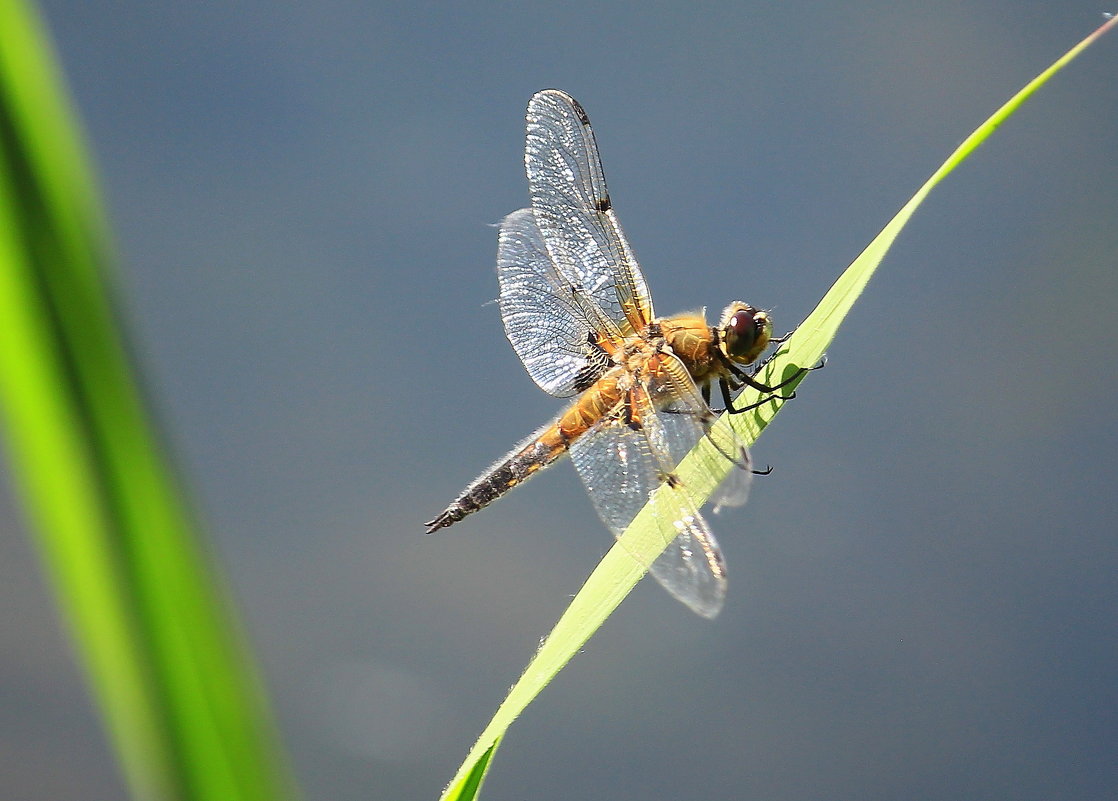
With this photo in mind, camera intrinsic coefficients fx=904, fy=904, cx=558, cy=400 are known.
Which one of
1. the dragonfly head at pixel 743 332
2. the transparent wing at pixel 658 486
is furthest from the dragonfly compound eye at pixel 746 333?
the transparent wing at pixel 658 486

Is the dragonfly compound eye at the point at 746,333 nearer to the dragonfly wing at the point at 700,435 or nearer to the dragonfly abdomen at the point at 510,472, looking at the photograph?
the dragonfly wing at the point at 700,435

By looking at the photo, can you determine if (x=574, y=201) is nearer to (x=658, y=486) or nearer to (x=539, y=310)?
(x=539, y=310)

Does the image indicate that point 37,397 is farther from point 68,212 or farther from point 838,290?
point 838,290

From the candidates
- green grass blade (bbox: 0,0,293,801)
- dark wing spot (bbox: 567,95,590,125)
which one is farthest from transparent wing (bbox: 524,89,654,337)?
green grass blade (bbox: 0,0,293,801)

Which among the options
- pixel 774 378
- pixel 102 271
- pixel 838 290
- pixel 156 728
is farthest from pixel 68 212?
pixel 774 378

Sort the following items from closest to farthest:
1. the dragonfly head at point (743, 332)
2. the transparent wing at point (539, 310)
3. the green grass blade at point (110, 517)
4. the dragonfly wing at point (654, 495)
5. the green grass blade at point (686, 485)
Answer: the green grass blade at point (110, 517), the green grass blade at point (686, 485), the dragonfly wing at point (654, 495), the dragonfly head at point (743, 332), the transparent wing at point (539, 310)

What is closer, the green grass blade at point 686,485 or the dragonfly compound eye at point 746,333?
the green grass blade at point 686,485

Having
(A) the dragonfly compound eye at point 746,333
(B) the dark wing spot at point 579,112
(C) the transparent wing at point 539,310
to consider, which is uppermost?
(B) the dark wing spot at point 579,112

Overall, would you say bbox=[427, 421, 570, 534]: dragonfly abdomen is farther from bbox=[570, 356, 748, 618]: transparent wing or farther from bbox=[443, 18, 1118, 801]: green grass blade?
bbox=[443, 18, 1118, 801]: green grass blade
